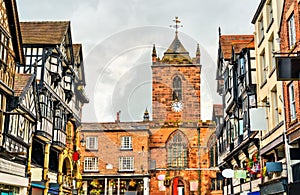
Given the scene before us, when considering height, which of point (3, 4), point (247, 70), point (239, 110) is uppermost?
point (3, 4)

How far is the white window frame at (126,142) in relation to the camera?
131 feet

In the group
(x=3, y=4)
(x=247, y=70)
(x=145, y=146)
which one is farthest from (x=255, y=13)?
(x=145, y=146)

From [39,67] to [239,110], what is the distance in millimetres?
10781

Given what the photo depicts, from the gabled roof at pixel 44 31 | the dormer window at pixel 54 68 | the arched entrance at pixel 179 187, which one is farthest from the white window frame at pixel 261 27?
the arched entrance at pixel 179 187

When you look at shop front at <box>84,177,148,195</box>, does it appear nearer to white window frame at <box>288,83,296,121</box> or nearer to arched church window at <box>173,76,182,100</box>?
arched church window at <box>173,76,182,100</box>

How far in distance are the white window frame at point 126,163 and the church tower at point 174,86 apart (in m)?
6.65

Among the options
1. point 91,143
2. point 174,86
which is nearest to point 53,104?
point 91,143

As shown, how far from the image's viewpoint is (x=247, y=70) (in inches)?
773

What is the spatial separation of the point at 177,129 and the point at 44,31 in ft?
65.2

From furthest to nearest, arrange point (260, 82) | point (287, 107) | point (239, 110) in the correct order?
point (239, 110) → point (260, 82) → point (287, 107)

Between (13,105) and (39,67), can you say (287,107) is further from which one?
(39,67)

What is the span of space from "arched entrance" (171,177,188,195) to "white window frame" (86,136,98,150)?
7.86m

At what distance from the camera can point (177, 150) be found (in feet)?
136

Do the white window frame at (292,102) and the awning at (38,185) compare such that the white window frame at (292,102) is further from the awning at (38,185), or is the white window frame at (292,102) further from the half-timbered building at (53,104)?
the awning at (38,185)
